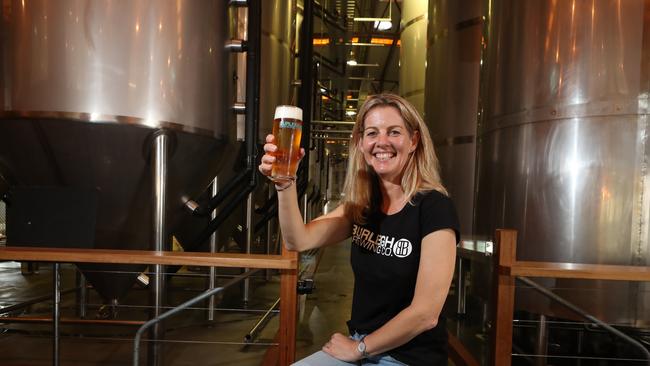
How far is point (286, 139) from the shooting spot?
4.34ft

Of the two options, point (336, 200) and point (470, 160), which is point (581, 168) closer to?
point (470, 160)

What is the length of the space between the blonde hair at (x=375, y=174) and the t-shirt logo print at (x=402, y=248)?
13 cm

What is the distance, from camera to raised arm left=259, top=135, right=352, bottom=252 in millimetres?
1519

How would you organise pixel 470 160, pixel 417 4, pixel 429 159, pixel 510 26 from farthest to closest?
pixel 417 4 → pixel 470 160 → pixel 510 26 → pixel 429 159

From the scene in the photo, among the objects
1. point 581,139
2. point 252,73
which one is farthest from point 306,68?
point 581,139

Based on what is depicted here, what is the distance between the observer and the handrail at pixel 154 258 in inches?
80.1

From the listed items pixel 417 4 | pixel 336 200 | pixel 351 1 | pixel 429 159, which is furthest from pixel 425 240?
pixel 336 200

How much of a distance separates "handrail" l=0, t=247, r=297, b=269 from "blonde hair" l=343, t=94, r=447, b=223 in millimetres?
548

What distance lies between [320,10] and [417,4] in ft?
8.92

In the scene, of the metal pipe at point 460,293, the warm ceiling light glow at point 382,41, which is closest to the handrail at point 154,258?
the metal pipe at point 460,293

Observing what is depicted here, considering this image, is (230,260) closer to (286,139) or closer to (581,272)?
(286,139)

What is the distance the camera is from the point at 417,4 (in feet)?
24.5

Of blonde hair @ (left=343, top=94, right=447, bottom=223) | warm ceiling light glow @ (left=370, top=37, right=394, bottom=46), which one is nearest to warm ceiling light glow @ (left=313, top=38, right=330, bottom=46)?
warm ceiling light glow @ (left=370, top=37, right=394, bottom=46)

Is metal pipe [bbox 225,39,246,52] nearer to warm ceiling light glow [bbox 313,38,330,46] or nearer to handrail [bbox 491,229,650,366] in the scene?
handrail [bbox 491,229,650,366]
